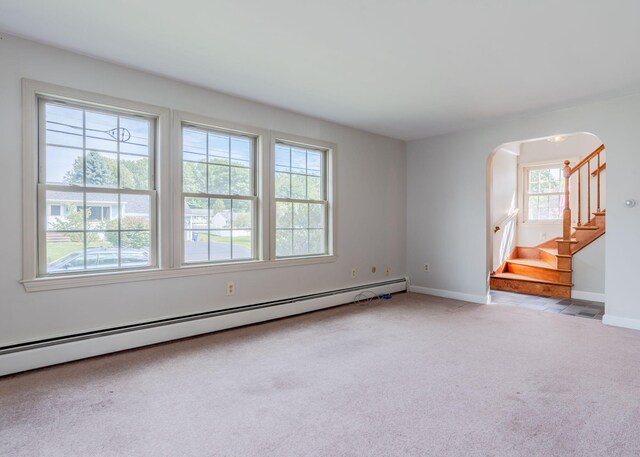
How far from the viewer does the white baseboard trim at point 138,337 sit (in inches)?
103

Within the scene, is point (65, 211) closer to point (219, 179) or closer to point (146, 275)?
point (146, 275)

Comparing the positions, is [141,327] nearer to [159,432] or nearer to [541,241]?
[159,432]

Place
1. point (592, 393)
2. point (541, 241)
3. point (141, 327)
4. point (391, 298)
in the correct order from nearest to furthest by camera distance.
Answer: point (592, 393) < point (141, 327) < point (391, 298) < point (541, 241)

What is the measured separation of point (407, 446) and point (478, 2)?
2.53 meters

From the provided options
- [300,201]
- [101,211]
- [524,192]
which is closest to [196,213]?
[101,211]

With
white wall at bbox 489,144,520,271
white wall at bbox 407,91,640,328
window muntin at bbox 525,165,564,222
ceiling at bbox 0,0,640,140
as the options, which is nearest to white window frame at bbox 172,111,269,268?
ceiling at bbox 0,0,640,140

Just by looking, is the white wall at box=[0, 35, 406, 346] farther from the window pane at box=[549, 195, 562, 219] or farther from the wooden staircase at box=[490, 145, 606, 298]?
the window pane at box=[549, 195, 562, 219]

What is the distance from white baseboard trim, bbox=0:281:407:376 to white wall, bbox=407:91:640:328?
1996mm

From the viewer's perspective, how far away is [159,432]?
190 centimetres

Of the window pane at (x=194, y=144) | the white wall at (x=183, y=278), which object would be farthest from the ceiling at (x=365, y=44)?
the window pane at (x=194, y=144)

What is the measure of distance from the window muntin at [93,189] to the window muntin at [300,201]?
145cm

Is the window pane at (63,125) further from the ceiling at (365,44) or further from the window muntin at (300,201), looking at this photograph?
the window muntin at (300,201)

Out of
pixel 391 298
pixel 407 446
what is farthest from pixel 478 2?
pixel 391 298

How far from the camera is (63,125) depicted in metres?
2.88
